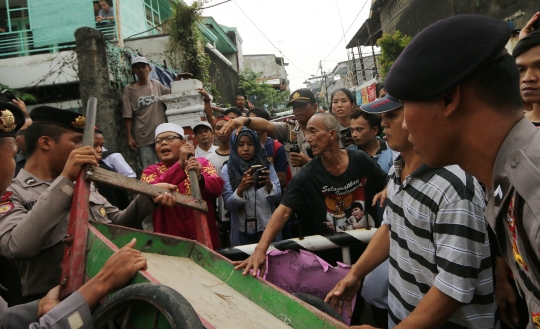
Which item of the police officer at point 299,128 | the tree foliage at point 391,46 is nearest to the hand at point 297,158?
the police officer at point 299,128

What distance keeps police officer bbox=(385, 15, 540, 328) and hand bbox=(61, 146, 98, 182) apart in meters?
1.60

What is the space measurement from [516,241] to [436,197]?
2.18 feet

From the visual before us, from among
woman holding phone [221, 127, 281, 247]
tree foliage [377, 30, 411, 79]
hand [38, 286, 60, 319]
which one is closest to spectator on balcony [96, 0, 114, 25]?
woman holding phone [221, 127, 281, 247]

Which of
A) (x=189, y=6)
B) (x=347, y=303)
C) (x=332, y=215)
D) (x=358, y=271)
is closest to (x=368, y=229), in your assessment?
(x=332, y=215)

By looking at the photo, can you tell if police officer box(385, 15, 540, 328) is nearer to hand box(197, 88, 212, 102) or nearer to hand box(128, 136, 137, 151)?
hand box(197, 88, 212, 102)

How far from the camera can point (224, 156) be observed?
4828mm

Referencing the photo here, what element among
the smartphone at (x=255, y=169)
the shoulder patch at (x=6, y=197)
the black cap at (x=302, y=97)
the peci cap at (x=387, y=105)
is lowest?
the smartphone at (x=255, y=169)

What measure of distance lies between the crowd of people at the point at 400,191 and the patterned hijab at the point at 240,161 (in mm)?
12

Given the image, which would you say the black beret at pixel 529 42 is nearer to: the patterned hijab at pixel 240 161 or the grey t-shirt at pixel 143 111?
the patterned hijab at pixel 240 161

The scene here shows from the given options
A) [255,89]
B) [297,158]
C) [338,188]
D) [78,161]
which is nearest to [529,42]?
[338,188]

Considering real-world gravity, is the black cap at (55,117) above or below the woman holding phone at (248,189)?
above

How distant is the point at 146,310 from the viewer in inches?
61.2

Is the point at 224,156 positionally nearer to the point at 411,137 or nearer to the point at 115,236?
the point at 115,236

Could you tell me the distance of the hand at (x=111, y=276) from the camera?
165cm
